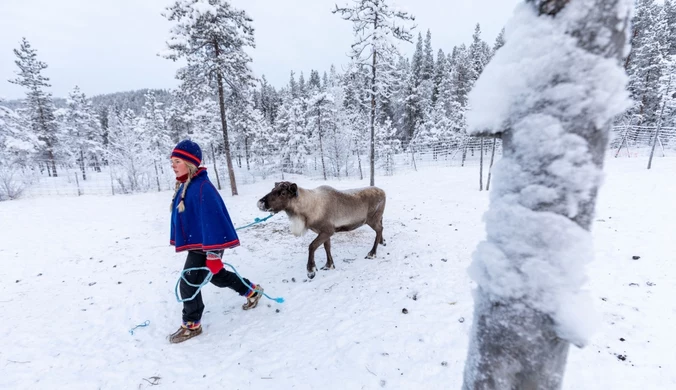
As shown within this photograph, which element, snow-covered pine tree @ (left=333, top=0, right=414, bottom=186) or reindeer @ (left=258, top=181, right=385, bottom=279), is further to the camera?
snow-covered pine tree @ (left=333, top=0, right=414, bottom=186)

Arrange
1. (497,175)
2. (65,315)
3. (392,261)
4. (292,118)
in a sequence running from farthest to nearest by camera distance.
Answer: (292,118)
(392,261)
(65,315)
(497,175)

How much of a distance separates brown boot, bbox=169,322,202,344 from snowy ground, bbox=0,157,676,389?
0.30 feet

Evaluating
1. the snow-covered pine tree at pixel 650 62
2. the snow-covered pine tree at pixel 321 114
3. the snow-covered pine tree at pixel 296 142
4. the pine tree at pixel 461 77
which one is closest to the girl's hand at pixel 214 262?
the snow-covered pine tree at pixel 321 114

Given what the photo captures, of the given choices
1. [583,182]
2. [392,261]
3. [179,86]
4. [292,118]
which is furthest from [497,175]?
[292,118]

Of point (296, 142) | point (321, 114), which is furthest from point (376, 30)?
point (296, 142)

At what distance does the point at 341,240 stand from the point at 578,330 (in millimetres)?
6331

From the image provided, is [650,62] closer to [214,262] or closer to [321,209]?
[321,209]

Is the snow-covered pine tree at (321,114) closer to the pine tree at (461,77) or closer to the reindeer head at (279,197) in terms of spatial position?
the pine tree at (461,77)

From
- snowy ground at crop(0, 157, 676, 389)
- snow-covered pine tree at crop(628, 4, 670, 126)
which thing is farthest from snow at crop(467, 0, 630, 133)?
snow-covered pine tree at crop(628, 4, 670, 126)

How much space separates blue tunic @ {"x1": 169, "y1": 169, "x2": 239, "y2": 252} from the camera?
11.8ft

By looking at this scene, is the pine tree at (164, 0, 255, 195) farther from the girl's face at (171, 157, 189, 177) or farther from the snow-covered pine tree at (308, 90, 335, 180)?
the girl's face at (171, 157, 189, 177)

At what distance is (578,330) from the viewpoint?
893mm

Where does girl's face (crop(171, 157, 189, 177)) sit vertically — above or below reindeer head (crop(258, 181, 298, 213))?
above

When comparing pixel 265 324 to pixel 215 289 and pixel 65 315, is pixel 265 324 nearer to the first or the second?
pixel 215 289
